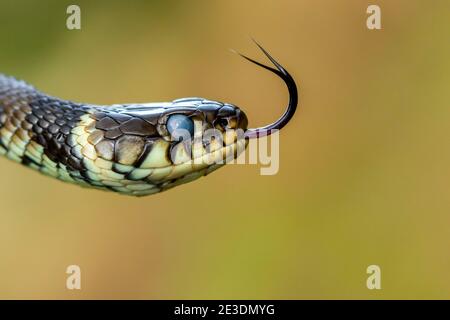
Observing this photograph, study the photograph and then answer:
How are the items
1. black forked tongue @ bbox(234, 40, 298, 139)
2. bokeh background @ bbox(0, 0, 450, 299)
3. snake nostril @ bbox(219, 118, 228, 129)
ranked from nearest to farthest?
black forked tongue @ bbox(234, 40, 298, 139)
snake nostril @ bbox(219, 118, 228, 129)
bokeh background @ bbox(0, 0, 450, 299)

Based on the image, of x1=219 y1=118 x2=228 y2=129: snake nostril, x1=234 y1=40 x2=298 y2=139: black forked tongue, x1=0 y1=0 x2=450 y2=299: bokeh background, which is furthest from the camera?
x1=0 y1=0 x2=450 y2=299: bokeh background

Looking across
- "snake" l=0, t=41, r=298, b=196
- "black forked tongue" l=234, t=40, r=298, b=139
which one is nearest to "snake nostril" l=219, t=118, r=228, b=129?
"snake" l=0, t=41, r=298, b=196

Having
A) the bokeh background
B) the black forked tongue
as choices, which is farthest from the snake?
the bokeh background

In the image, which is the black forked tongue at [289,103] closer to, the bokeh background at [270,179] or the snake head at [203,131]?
the snake head at [203,131]

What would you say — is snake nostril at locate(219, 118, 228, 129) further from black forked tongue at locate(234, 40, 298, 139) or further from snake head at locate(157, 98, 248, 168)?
black forked tongue at locate(234, 40, 298, 139)

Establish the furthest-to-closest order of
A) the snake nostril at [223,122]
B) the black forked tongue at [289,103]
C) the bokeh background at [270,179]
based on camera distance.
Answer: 1. the bokeh background at [270,179]
2. the snake nostril at [223,122]
3. the black forked tongue at [289,103]

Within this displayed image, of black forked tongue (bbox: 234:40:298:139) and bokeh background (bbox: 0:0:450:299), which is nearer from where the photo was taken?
black forked tongue (bbox: 234:40:298:139)

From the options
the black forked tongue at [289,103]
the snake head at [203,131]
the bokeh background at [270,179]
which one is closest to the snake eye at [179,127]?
the snake head at [203,131]
